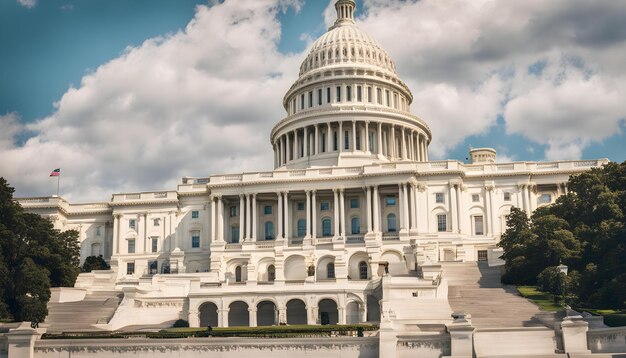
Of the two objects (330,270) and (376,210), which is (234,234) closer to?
(330,270)

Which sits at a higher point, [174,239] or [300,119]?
[300,119]

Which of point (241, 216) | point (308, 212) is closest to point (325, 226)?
point (308, 212)

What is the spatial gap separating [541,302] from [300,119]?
6924 centimetres

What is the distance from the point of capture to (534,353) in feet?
151

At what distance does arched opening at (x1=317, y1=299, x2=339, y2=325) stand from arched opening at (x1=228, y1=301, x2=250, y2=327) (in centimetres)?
704

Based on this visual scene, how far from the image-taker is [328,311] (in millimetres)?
79312

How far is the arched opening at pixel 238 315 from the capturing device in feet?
260

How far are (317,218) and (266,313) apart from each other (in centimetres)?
3519

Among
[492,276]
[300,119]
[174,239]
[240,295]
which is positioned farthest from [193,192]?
[492,276]

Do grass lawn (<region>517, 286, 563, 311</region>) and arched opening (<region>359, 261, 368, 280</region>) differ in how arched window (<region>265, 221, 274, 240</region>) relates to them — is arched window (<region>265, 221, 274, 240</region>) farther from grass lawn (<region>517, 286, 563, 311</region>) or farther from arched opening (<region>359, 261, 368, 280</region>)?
grass lawn (<region>517, 286, 563, 311</region>)

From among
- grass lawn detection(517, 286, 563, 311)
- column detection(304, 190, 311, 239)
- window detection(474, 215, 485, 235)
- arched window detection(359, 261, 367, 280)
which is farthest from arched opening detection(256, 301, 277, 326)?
window detection(474, 215, 485, 235)

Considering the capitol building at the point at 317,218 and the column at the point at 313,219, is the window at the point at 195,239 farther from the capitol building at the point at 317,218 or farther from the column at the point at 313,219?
the column at the point at 313,219

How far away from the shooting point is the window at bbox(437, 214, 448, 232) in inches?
4316

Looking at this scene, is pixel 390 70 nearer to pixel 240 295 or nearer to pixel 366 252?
pixel 366 252
